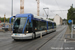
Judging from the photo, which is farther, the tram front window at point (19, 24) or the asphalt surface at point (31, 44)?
the tram front window at point (19, 24)

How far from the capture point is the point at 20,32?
582 inches

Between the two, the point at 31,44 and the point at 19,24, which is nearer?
the point at 31,44

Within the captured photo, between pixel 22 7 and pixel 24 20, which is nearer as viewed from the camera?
pixel 24 20

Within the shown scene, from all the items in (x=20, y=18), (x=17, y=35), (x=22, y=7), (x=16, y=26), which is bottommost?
(x=17, y=35)

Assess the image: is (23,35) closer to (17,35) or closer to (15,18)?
(17,35)

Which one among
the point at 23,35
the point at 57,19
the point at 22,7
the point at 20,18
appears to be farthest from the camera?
the point at 57,19

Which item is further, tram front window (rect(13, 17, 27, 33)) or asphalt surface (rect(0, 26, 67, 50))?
tram front window (rect(13, 17, 27, 33))

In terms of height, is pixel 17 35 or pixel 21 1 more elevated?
pixel 21 1

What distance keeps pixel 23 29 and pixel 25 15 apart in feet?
6.24

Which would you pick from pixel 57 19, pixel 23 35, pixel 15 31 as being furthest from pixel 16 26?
pixel 57 19

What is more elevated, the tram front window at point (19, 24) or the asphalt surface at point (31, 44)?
the tram front window at point (19, 24)

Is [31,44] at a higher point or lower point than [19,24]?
lower

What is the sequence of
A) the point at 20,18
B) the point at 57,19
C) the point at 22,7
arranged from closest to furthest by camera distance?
1. the point at 20,18
2. the point at 22,7
3. the point at 57,19

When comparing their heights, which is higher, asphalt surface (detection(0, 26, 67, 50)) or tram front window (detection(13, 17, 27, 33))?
tram front window (detection(13, 17, 27, 33))
